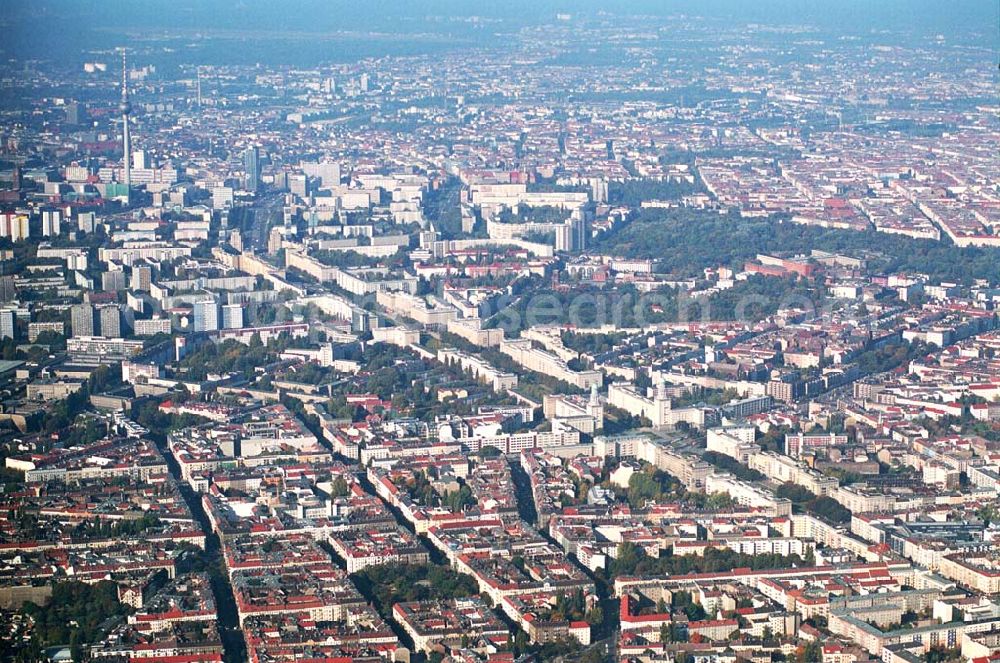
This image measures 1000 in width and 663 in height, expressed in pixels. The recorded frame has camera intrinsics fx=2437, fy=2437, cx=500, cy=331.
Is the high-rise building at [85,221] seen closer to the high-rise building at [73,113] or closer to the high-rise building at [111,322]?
the high-rise building at [111,322]

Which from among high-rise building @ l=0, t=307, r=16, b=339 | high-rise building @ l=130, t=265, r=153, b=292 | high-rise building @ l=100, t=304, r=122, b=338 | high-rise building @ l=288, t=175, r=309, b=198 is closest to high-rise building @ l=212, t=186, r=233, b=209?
high-rise building @ l=288, t=175, r=309, b=198

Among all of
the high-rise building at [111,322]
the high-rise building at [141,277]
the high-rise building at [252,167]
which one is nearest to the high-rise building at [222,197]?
the high-rise building at [252,167]

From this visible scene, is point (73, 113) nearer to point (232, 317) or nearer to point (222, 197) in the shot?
point (222, 197)

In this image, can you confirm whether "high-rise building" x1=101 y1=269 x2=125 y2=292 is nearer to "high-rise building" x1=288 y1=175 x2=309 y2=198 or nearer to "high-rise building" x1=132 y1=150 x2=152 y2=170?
"high-rise building" x1=288 y1=175 x2=309 y2=198

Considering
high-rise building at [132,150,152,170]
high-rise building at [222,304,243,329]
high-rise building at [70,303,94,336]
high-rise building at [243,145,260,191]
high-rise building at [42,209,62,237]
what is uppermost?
high-rise building at [70,303,94,336]

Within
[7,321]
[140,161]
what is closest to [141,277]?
[7,321]
